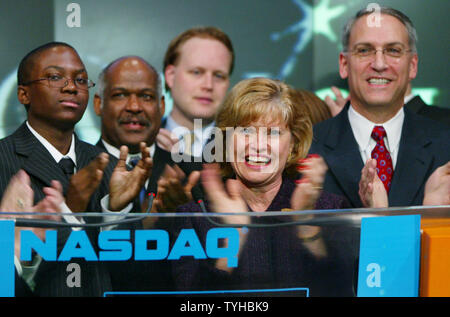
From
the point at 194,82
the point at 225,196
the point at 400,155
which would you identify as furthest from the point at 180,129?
the point at 400,155

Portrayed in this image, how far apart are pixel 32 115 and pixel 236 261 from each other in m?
1.11

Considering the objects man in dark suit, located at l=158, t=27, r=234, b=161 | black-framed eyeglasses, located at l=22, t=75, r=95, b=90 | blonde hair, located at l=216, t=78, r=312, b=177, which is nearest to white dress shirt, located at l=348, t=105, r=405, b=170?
blonde hair, located at l=216, t=78, r=312, b=177

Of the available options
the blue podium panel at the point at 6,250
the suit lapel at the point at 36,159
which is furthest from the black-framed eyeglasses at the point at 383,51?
the blue podium panel at the point at 6,250

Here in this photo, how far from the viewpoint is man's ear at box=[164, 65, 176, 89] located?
107 inches

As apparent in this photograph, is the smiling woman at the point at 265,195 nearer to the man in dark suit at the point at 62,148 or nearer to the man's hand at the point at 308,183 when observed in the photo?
the man's hand at the point at 308,183

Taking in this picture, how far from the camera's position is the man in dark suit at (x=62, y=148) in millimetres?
2129

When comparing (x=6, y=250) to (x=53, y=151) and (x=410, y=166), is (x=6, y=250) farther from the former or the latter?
(x=410, y=166)

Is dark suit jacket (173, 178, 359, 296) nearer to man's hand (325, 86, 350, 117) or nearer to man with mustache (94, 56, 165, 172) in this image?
man with mustache (94, 56, 165, 172)

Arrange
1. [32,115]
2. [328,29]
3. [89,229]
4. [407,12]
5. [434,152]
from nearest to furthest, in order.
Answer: [89,229], [32,115], [434,152], [407,12], [328,29]

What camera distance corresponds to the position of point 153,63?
2742 millimetres

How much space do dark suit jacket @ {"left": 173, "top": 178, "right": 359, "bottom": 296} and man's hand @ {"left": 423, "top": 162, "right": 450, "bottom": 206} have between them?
0.66 meters
